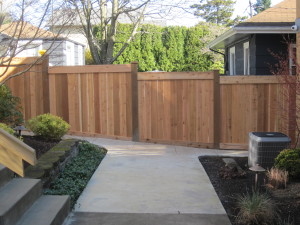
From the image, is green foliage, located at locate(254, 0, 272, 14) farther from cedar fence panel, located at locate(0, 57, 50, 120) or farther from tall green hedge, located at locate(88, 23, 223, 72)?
cedar fence panel, located at locate(0, 57, 50, 120)

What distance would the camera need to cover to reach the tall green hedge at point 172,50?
2350 cm

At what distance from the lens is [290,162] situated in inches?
247

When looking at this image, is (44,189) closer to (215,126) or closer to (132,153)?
(132,153)

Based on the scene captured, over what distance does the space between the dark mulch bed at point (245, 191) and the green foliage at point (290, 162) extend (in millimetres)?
165

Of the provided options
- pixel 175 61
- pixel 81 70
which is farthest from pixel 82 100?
pixel 175 61

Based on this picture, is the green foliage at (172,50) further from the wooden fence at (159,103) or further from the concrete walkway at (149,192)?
the concrete walkway at (149,192)

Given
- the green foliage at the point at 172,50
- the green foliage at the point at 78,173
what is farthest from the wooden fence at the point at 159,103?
the green foliage at the point at 172,50

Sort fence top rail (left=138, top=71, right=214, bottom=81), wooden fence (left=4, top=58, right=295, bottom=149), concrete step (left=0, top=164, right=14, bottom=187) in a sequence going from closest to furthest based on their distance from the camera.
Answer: concrete step (left=0, top=164, right=14, bottom=187) → wooden fence (left=4, top=58, right=295, bottom=149) → fence top rail (left=138, top=71, right=214, bottom=81)

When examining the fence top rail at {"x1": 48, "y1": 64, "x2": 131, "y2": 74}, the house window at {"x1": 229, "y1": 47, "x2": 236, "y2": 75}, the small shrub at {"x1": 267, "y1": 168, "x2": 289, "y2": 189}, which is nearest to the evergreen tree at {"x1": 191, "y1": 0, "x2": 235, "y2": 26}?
the house window at {"x1": 229, "y1": 47, "x2": 236, "y2": 75}

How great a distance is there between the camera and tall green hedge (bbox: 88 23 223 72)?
925 inches

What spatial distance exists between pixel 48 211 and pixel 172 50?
20047 millimetres

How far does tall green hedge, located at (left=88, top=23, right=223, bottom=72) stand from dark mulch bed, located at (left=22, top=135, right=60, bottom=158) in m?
15.5

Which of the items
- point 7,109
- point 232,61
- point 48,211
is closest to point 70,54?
point 232,61

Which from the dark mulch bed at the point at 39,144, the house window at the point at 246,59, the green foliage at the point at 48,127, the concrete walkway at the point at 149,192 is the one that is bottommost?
the concrete walkway at the point at 149,192
